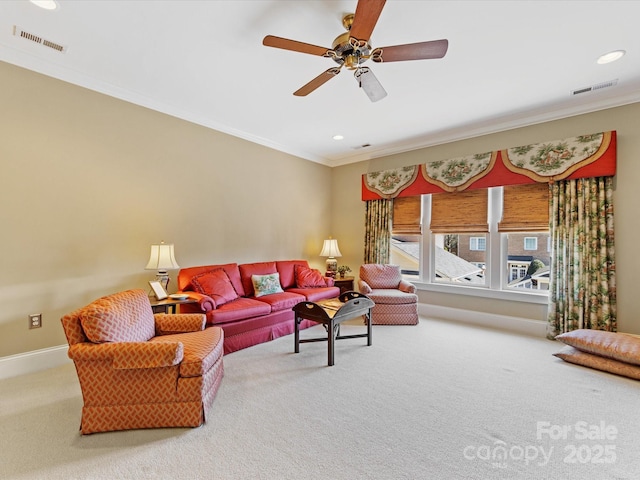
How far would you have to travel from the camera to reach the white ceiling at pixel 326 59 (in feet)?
7.16

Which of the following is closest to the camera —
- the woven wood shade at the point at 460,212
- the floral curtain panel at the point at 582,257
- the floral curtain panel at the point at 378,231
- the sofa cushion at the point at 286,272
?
the floral curtain panel at the point at 582,257

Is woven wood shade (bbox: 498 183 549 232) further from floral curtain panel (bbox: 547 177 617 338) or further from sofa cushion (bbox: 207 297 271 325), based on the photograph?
sofa cushion (bbox: 207 297 271 325)

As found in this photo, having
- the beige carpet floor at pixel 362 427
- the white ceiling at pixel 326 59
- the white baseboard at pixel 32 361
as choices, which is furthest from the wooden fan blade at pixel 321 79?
the white baseboard at pixel 32 361

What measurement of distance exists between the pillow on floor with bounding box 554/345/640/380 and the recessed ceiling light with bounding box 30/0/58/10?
5.49 metres

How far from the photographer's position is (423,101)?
3562mm

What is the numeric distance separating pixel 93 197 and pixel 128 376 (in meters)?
2.20

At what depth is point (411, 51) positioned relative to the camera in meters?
2.10

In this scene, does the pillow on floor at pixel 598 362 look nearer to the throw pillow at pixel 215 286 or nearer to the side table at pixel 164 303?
the throw pillow at pixel 215 286

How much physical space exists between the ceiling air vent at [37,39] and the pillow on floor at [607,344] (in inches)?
229

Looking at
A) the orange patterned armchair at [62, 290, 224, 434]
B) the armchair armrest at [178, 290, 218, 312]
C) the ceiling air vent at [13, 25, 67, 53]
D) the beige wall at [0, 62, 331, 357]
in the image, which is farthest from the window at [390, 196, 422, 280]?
the ceiling air vent at [13, 25, 67, 53]

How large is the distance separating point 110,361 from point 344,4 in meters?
2.94

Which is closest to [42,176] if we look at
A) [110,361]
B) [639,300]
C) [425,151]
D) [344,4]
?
[110,361]

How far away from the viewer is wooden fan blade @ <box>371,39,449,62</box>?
6.62 ft

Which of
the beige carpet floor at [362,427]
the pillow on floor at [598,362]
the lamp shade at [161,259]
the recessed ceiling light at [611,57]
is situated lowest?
the beige carpet floor at [362,427]
